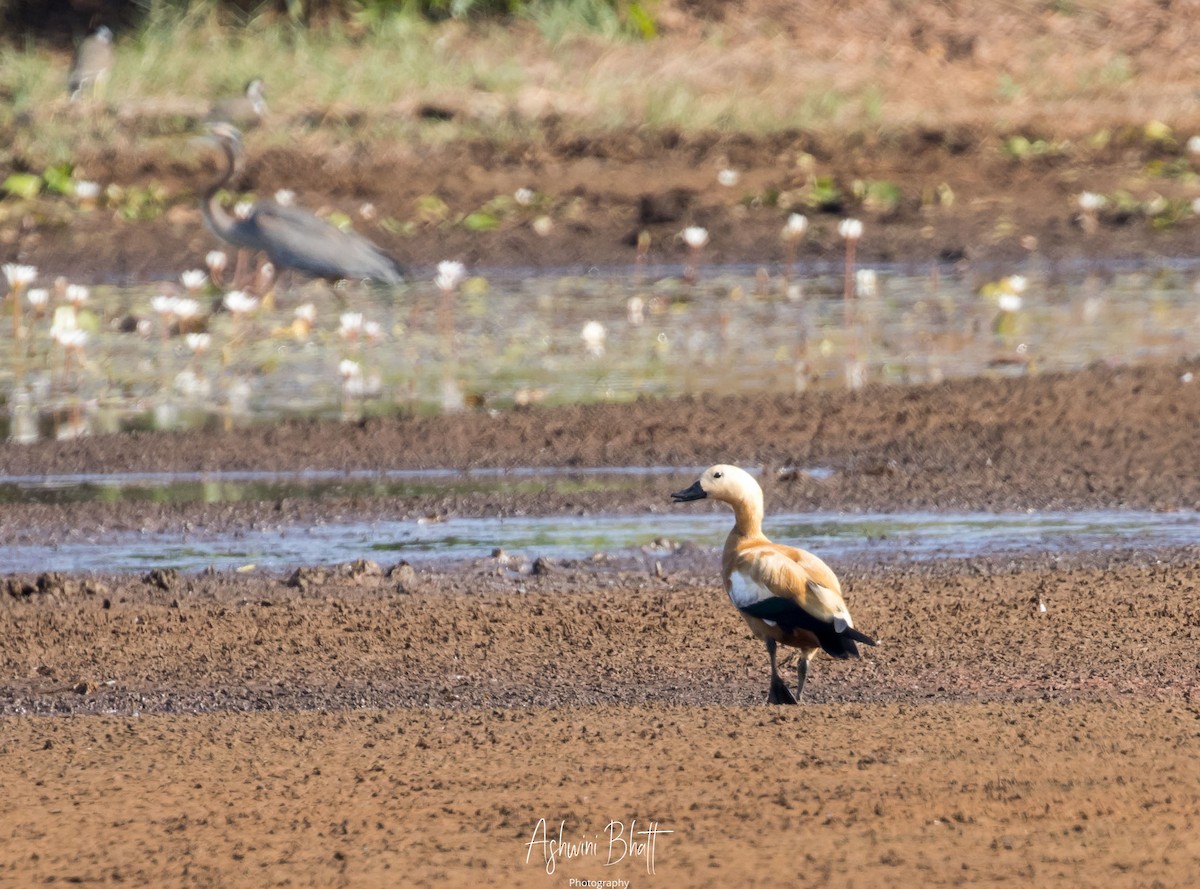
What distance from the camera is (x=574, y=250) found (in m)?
18.4

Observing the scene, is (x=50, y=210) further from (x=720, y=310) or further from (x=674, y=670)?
(x=674, y=670)

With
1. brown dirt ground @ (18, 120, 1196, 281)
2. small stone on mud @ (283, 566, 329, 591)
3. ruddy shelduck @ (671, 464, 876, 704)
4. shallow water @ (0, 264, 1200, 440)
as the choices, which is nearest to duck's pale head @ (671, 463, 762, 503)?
ruddy shelduck @ (671, 464, 876, 704)

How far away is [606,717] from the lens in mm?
6129

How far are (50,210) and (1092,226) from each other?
986 centimetres

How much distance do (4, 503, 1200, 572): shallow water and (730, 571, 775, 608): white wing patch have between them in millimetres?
2098

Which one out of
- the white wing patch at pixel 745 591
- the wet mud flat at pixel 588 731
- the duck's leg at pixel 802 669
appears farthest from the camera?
the duck's leg at pixel 802 669

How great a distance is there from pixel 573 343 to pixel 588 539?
213 inches

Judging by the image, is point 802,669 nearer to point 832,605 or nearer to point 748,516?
point 832,605

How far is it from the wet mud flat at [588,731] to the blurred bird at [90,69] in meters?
14.5

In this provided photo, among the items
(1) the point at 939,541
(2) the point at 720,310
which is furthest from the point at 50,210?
(1) the point at 939,541

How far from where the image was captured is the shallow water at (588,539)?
8547 mm

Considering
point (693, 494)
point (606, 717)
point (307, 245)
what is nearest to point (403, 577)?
point (693, 494)

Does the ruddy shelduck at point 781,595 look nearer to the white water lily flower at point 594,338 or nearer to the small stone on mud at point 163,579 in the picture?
the small stone on mud at point 163,579

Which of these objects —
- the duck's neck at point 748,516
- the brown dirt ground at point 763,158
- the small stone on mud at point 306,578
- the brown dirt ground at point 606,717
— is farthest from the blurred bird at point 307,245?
the duck's neck at point 748,516
